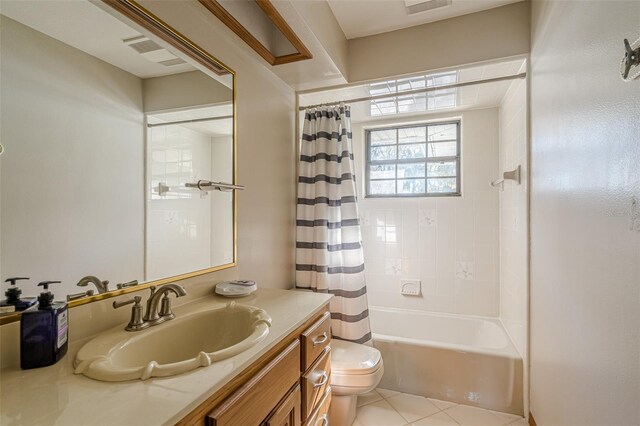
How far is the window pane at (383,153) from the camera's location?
120 inches

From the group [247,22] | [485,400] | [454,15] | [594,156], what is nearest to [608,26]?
[594,156]

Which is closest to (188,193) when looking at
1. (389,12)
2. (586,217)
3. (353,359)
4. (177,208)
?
(177,208)

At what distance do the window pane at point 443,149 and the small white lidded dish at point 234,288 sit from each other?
7.51 ft

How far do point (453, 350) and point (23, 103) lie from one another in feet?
7.76

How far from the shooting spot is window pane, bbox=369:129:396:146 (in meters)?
3.05

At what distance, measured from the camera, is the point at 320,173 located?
2.07 metres

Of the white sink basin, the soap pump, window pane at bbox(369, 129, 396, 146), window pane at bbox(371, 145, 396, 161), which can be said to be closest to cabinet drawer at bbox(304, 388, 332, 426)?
the white sink basin

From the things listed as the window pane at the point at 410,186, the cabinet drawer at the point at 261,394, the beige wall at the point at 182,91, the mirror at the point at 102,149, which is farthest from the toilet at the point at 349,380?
the window pane at the point at 410,186

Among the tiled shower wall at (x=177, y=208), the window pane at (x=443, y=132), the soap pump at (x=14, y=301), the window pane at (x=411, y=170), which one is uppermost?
the window pane at (x=443, y=132)

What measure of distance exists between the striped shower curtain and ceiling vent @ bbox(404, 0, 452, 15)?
70 centimetres

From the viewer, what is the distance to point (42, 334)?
2.26 ft

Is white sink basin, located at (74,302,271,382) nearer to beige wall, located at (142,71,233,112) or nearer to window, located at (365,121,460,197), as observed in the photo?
beige wall, located at (142,71,233,112)

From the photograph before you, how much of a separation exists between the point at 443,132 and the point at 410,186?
2.00 ft

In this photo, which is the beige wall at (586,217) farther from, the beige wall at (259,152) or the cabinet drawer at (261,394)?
the beige wall at (259,152)
